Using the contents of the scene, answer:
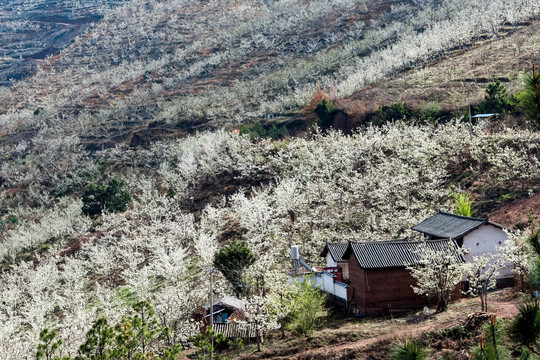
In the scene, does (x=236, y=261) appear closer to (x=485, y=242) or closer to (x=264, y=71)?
(x=485, y=242)

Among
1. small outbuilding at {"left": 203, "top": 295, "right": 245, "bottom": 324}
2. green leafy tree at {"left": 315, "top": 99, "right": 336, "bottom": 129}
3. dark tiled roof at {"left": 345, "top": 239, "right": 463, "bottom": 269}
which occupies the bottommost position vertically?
green leafy tree at {"left": 315, "top": 99, "right": 336, "bottom": 129}

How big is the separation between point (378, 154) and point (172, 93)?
105614 millimetres

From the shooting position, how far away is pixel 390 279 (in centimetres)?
3259

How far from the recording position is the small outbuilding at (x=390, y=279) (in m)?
32.3

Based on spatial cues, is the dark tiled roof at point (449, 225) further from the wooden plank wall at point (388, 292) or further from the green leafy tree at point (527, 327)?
the green leafy tree at point (527, 327)

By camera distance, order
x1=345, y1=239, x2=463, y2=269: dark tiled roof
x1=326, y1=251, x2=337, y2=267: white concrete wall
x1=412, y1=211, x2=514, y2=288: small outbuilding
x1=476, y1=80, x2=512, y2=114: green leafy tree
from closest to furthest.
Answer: x1=345, y1=239, x2=463, y2=269: dark tiled roof
x1=412, y1=211, x2=514, y2=288: small outbuilding
x1=326, y1=251, x2=337, y2=267: white concrete wall
x1=476, y1=80, x2=512, y2=114: green leafy tree

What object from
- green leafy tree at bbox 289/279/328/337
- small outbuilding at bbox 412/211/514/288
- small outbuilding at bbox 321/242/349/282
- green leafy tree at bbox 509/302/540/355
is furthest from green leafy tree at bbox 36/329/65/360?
small outbuilding at bbox 412/211/514/288

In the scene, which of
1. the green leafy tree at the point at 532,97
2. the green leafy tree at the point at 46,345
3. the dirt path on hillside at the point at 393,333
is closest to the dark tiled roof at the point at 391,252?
the dirt path on hillside at the point at 393,333

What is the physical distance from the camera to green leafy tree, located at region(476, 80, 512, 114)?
69688 millimetres

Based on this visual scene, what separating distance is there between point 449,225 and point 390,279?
704 centimetres

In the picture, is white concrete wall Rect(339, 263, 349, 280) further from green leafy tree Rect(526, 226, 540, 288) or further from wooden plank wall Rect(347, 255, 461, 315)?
green leafy tree Rect(526, 226, 540, 288)

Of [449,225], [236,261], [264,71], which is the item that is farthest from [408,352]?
[264,71]

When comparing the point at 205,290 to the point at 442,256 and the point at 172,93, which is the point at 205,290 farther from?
the point at 172,93

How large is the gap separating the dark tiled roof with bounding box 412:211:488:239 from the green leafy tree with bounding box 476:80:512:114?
121 ft
